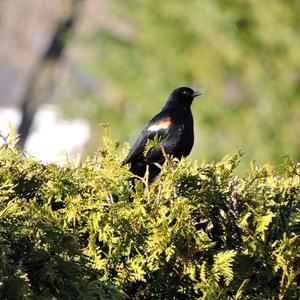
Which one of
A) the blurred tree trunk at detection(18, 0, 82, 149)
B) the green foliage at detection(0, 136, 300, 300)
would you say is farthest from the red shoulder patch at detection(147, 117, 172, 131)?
the blurred tree trunk at detection(18, 0, 82, 149)

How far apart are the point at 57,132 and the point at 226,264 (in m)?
23.4

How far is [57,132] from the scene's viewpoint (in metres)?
27.1

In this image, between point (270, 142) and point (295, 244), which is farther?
point (270, 142)

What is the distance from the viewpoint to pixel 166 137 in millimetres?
6406

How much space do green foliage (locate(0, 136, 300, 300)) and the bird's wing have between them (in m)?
1.52

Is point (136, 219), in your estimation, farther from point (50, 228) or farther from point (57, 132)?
point (57, 132)

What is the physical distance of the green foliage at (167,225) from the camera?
3.94 metres

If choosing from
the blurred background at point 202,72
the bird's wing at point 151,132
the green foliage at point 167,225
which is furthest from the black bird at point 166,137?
the blurred background at point 202,72

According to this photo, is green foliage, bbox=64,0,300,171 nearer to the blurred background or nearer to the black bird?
the blurred background

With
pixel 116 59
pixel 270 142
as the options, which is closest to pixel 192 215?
pixel 270 142

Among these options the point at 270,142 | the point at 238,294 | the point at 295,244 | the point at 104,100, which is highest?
the point at 104,100

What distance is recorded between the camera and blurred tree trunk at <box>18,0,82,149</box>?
75.0 ft

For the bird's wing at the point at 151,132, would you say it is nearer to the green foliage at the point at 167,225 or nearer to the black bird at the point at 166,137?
the black bird at the point at 166,137

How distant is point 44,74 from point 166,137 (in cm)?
1745
